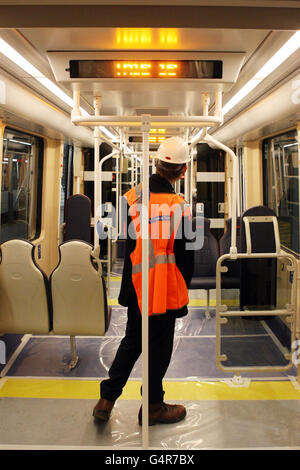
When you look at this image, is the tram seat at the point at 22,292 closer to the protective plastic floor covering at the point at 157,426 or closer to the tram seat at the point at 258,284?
the protective plastic floor covering at the point at 157,426

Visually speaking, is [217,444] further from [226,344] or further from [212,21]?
[212,21]

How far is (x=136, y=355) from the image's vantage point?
8.29ft

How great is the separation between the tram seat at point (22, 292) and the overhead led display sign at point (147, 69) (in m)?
1.35

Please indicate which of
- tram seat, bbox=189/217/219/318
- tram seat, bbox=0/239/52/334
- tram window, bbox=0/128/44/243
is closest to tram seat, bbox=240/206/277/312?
tram seat, bbox=189/217/219/318

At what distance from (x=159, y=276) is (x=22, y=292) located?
134 cm

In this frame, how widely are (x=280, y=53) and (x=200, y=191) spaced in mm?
4780

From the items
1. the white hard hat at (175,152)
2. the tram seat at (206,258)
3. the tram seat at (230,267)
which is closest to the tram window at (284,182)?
the tram seat at (230,267)

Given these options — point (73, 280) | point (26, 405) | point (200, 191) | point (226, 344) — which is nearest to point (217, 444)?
point (26, 405)

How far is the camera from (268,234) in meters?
3.18

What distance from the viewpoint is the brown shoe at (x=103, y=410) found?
2494 millimetres

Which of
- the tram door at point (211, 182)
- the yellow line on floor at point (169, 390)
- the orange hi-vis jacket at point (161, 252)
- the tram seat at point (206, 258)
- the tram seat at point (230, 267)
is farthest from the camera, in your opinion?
the tram door at point (211, 182)

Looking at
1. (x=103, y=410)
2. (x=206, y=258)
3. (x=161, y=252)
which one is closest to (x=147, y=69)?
(x=161, y=252)

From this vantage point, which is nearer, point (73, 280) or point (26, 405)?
point (26, 405)

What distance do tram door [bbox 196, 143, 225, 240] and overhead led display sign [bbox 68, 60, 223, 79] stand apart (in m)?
4.81
